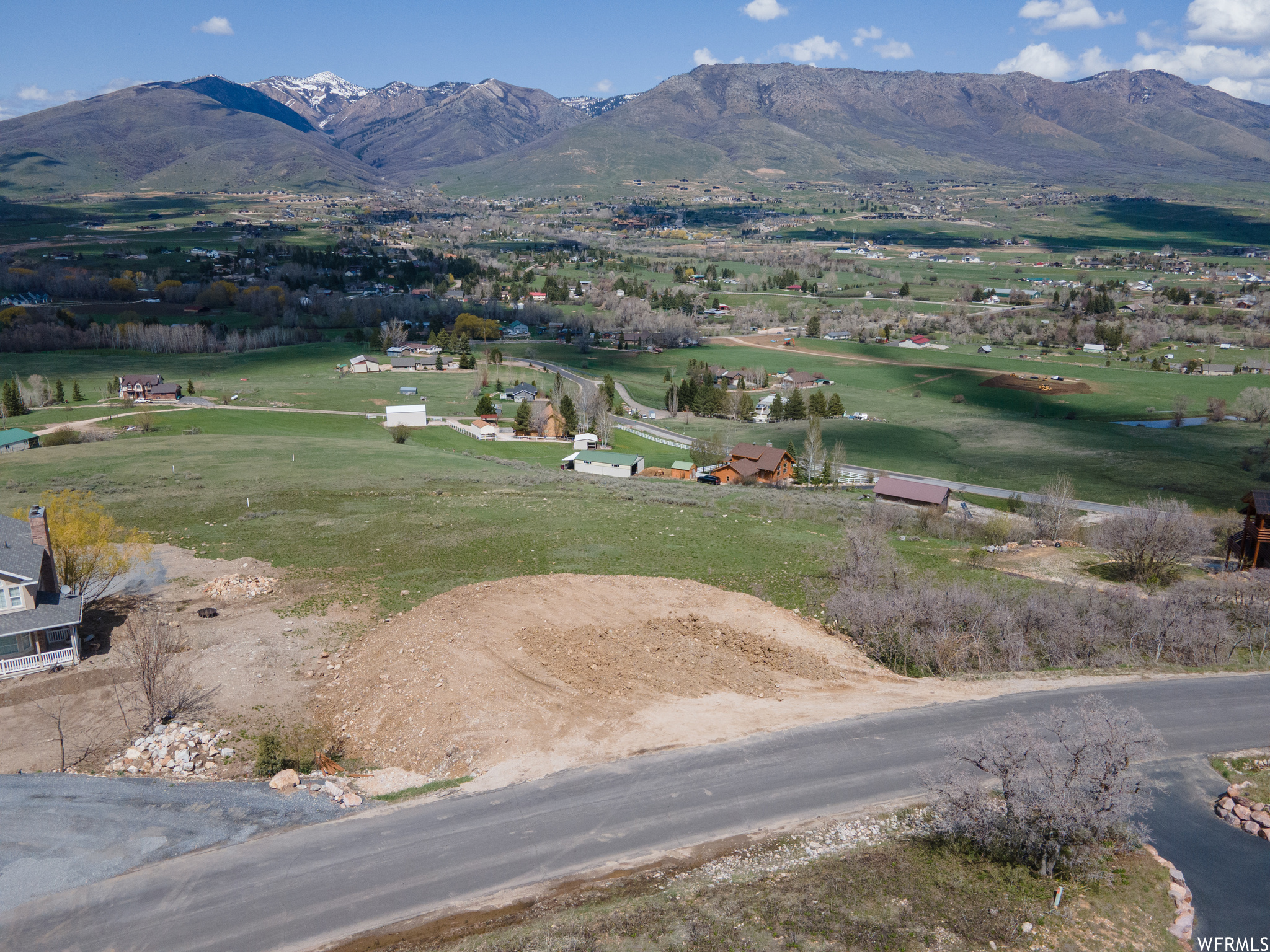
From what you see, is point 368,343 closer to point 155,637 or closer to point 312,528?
point 312,528

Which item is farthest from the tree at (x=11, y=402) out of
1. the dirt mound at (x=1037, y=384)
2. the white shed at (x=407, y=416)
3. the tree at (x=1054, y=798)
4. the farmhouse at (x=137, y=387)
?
the dirt mound at (x=1037, y=384)

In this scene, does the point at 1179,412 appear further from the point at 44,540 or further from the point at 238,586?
the point at 44,540

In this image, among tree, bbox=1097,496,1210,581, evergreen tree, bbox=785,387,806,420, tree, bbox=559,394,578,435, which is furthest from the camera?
evergreen tree, bbox=785,387,806,420

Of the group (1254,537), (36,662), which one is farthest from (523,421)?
(1254,537)

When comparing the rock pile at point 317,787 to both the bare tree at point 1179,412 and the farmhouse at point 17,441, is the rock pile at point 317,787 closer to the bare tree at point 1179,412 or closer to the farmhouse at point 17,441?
the farmhouse at point 17,441

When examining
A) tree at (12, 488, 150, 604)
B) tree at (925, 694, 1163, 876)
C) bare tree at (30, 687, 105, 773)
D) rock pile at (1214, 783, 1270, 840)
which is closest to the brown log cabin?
rock pile at (1214, 783, 1270, 840)

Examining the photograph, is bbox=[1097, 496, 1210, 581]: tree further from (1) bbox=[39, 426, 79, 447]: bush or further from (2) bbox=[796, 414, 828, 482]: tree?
(1) bbox=[39, 426, 79, 447]: bush

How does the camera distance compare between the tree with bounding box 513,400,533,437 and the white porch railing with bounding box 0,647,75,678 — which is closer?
the white porch railing with bounding box 0,647,75,678
